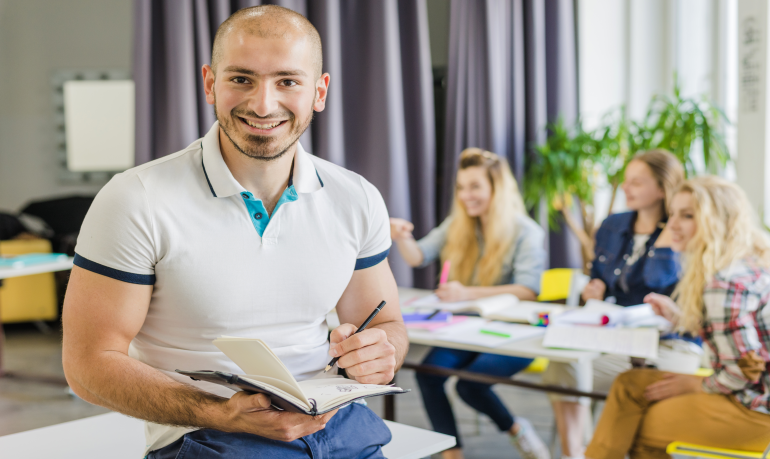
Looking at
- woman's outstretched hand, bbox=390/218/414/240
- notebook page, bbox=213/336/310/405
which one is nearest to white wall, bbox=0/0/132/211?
woman's outstretched hand, bbox=390/218/414/240

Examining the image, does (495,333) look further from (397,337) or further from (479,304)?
(397,337)

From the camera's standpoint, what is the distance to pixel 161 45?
10.9 ft

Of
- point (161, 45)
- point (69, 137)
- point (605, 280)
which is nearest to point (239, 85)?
point (605, 280)

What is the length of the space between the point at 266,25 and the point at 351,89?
275 centimetres

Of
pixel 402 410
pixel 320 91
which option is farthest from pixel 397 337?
pixel 402 410

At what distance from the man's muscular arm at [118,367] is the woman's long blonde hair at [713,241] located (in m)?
1.39

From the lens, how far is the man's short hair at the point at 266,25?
52.5 inches

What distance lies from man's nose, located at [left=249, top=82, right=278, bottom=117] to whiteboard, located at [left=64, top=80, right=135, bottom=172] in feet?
17.3

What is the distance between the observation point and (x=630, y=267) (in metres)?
2.78

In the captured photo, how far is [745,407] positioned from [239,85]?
153cm

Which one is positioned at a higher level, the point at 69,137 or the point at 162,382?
the point at 69,137

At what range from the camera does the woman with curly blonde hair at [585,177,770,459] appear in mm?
1879

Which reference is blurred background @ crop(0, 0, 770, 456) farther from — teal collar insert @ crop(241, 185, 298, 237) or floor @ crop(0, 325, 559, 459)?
teal collar insert @ crop(241, 185, 298, 237)

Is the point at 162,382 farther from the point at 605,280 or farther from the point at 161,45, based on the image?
the point at 161,45
